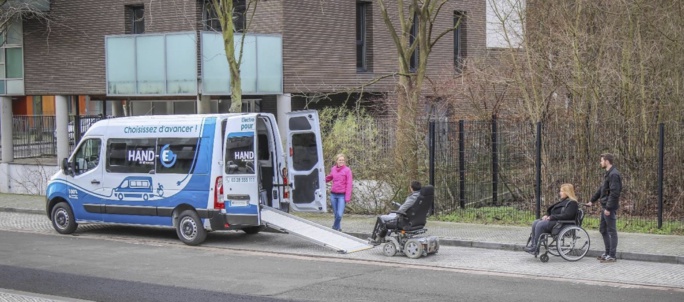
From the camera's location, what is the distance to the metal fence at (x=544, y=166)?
16672mm

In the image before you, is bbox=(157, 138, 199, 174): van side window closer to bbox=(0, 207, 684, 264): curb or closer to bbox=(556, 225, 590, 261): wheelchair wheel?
bbox=(0, 207, 684, 264): curb

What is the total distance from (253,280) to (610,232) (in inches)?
218

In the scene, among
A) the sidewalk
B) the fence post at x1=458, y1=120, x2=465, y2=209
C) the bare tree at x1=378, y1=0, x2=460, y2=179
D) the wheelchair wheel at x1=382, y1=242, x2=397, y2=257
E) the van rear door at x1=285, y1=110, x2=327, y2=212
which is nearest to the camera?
Answer: the sidewalk

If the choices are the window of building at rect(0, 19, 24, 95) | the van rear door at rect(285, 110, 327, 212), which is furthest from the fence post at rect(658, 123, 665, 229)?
the window of building at rect(0, 19, 24, 95)

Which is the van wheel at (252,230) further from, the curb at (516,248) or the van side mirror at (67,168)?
the van side mirror at (67,168)

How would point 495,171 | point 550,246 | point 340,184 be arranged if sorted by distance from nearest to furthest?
1. point 550,246
2. point 340,184
3. point 495,171

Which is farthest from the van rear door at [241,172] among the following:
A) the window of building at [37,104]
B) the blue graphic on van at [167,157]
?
the window of building at [37,104]

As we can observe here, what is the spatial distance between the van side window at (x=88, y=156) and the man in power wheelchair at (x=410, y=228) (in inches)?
262

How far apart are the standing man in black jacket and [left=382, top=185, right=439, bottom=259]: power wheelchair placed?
8.61 ft

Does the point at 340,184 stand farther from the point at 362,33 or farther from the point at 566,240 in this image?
the point at 362,33

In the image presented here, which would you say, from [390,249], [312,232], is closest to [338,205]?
[312,232]

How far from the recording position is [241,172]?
1574cm

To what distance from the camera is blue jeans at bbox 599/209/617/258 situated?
13211 mm

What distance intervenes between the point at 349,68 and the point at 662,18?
12.6m
